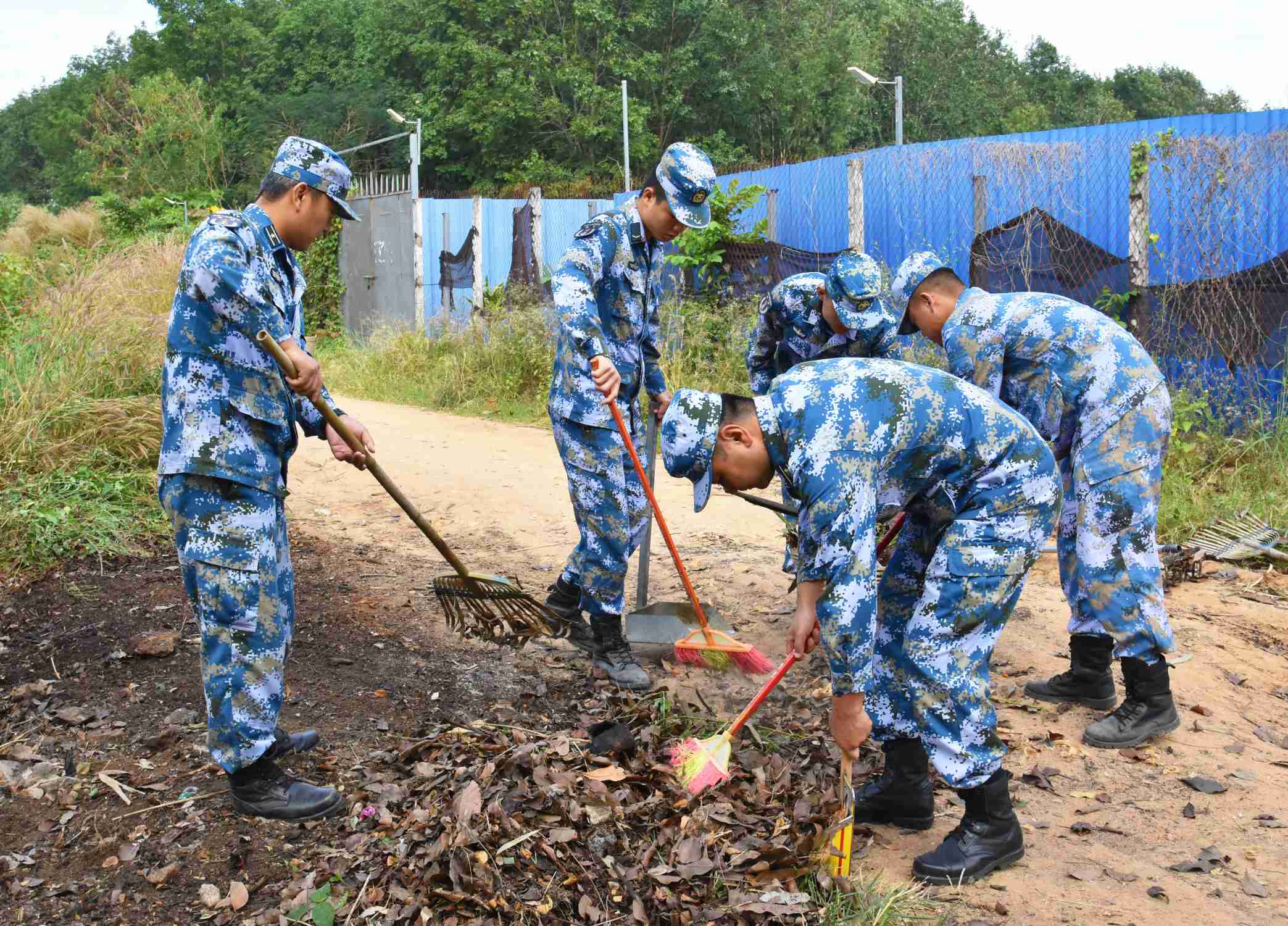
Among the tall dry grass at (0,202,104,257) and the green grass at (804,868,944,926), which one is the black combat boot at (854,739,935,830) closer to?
the green grass at (804,868,944,926)

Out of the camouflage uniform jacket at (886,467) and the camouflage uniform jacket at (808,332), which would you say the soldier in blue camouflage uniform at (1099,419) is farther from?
the camouflage uniform jacket at (886,467)

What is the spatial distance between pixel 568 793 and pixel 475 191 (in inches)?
994

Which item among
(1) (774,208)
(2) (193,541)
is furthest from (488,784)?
(1) (774,208)

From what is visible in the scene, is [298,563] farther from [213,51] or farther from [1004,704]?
[213,51]

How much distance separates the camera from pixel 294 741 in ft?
11.8

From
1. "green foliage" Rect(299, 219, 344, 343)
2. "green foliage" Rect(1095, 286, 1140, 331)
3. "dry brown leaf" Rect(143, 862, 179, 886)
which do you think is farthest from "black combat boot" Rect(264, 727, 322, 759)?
"green foliage" Rect(299, 219, 344, 343)

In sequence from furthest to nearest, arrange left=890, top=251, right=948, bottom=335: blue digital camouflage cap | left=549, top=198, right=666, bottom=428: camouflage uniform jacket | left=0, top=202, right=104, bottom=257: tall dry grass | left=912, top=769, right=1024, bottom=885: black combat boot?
1. left=0, top=202, right=104, bottom=257: tall dry grass
2. left=549, top=198, right=666, bottom=428: camouflage uniform jacket
3. left=890, top=251, right=948, bottom=335: blue digital camouflage cap
4. left=912, top=769, right=1024, bottom=885: black combat boot

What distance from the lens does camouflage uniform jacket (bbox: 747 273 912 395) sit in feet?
15.2

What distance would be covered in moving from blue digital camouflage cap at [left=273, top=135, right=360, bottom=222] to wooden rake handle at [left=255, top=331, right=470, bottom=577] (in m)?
0.47

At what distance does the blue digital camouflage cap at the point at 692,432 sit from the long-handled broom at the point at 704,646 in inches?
62.7

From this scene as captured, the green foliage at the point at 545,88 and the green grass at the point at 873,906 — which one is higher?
the green foliage at the point at 545,88

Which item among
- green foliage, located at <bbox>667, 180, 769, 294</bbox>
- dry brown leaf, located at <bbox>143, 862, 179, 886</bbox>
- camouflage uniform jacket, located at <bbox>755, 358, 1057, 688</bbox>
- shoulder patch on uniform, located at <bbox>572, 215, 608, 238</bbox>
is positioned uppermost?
green foliage, located at <bbox>667, 180, 769, 294</bbox>

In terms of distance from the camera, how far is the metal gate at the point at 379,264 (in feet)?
51.0

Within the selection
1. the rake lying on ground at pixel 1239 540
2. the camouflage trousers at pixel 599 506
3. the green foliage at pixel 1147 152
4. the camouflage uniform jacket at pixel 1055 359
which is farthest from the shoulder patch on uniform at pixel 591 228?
the green foliage at pixel 1147 152
